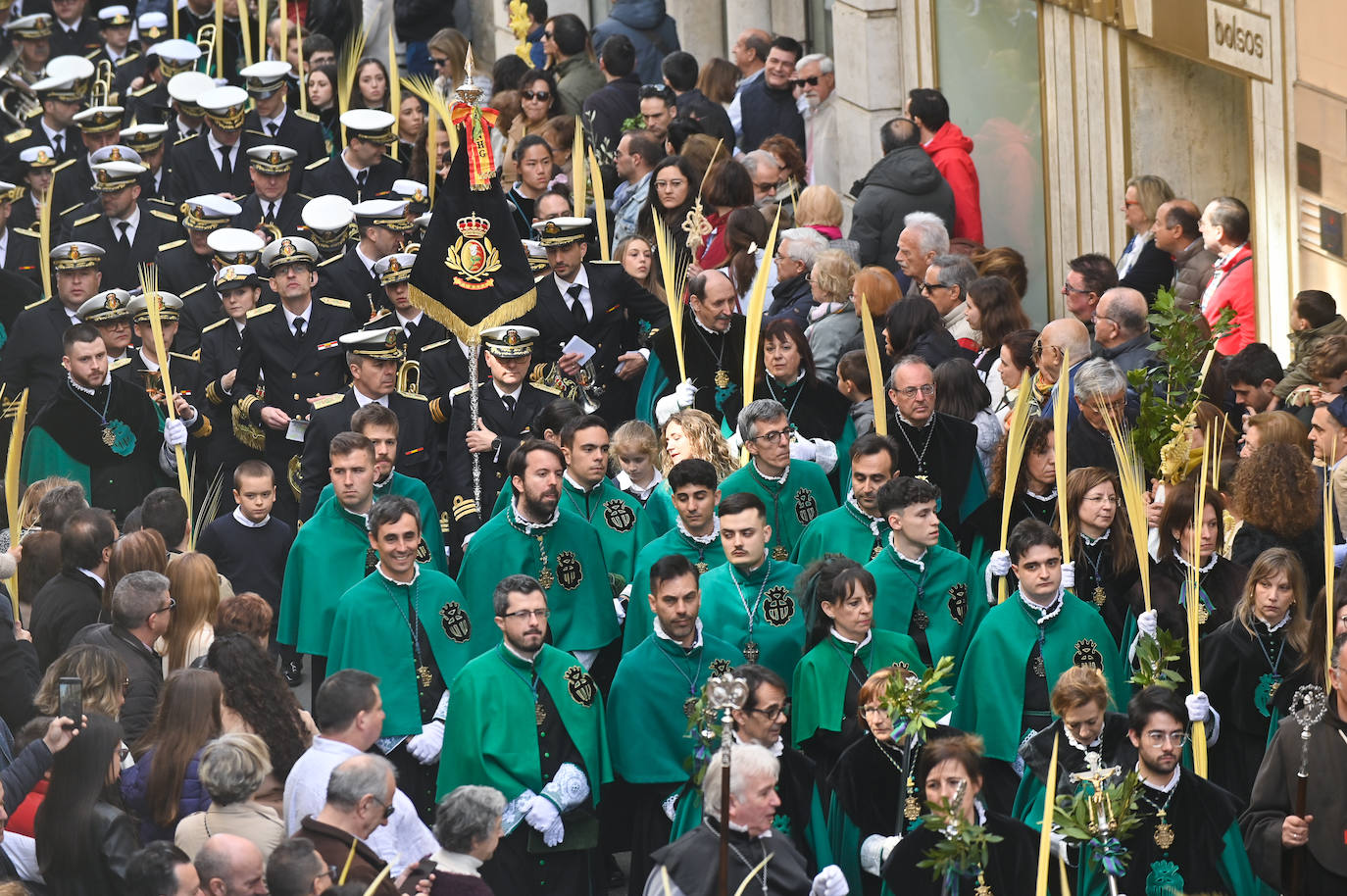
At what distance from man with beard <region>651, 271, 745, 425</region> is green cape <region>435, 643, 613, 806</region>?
3.19 meters

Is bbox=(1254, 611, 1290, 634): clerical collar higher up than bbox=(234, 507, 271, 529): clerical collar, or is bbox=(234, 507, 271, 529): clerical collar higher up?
bbox=(234, 507, 271, 529): clerical collar

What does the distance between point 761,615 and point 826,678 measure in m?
0.59

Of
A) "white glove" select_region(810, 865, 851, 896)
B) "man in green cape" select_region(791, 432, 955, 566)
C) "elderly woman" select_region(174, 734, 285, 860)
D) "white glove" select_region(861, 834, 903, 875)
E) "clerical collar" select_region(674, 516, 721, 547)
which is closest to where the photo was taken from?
"elderly woman" select_region(174, 734, 285, 860)

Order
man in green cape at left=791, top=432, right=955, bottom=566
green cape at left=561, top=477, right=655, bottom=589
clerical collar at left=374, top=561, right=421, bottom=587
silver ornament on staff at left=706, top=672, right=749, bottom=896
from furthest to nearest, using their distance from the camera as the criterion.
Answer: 1. green cape at left=561, top=477, right=655, bottom=589
2. man in green cape at left=791, top=432, right=955, bottom=566
3. clerical collar at left=374, top=561, right=421, bottom=587
4. silver ornament on staff at left=706, top=672, right=749, bottom=896

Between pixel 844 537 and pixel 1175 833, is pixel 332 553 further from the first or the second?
pixel 1175 833

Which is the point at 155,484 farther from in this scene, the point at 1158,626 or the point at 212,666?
the point at 1158,626

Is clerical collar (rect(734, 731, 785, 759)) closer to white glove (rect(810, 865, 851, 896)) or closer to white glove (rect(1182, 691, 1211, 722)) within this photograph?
white glove (rect(810, 865, 851, 896))

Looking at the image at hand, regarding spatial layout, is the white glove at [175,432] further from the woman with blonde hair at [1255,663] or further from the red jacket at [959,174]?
the woman with blonde hair at [1255,663]

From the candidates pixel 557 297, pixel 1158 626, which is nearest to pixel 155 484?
pixel 557 297

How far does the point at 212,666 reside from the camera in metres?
8.05

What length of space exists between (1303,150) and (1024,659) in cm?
436

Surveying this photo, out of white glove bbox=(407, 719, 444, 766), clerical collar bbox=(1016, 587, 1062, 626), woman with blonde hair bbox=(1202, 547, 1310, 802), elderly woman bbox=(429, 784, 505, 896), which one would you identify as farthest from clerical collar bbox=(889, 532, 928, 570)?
elderly woman bbox=(429, 784, 505, 896)

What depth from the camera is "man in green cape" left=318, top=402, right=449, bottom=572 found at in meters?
10.5

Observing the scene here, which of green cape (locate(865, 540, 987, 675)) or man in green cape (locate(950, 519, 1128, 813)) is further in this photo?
green cape (locate(865, 540, 987, 675))
